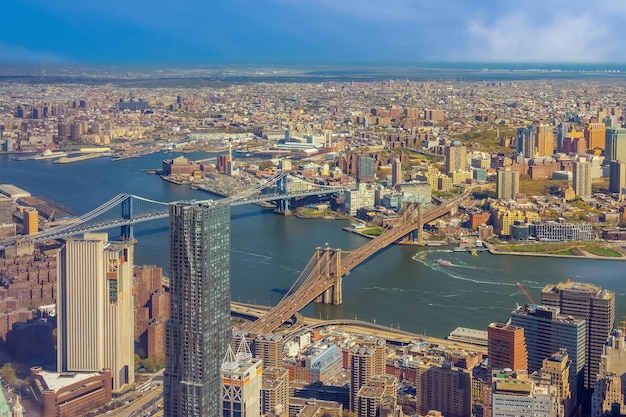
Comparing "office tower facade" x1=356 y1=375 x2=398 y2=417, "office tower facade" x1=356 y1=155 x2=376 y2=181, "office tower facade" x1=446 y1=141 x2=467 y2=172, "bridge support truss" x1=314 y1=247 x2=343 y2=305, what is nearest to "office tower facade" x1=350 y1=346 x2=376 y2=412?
"office tower facade" x1=356 y1=375 x2=398 y2=417

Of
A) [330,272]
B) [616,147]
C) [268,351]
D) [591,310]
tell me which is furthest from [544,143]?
[268,351]

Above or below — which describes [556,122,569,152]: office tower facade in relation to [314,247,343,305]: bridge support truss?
above

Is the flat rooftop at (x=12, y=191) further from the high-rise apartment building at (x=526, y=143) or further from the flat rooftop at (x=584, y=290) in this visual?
the high-rise apartment building at (x=526, y=143)

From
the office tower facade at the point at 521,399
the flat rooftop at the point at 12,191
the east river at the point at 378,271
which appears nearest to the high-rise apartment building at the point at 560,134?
the east river at the point at 378,271

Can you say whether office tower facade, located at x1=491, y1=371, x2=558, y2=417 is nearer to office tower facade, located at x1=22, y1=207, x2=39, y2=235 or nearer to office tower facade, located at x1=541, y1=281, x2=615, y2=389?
office tower facade, located at x1=541, y1=281, x2=615, y2=389

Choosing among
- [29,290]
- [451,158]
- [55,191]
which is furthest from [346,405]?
[451,158]
